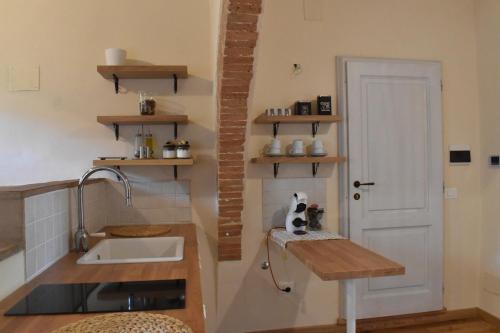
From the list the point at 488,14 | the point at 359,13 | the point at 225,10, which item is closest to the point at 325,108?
the point at 359,13

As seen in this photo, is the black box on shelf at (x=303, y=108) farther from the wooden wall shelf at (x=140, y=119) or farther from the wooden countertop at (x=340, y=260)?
the wooden countertop at (x=340, y=260)

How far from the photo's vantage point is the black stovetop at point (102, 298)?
43.3 inches

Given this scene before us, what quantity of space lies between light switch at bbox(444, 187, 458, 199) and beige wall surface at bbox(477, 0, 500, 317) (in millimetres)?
260

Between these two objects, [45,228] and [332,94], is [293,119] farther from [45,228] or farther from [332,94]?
[45,228]

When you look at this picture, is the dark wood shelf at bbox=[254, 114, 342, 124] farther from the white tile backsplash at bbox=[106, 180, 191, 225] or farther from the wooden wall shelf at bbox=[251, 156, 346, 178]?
the white tile backsplash at bbox=[106, 180, 191, 225]

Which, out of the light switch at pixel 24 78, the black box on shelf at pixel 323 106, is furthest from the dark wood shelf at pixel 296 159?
the light switch at pixel 24 78

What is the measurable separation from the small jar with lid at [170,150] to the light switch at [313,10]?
1549mm

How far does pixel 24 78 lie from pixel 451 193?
3632mm

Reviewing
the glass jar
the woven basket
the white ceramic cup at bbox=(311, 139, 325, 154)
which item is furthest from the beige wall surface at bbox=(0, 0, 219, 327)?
the woven basket

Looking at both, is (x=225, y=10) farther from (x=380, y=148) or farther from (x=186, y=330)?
(x=380, y=148)

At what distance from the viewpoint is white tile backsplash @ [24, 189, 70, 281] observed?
4.47 ft

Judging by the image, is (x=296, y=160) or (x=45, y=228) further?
(x=296, y=160)

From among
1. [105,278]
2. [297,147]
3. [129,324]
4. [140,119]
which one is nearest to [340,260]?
[297,147]

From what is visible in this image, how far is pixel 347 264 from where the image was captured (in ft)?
6.46
